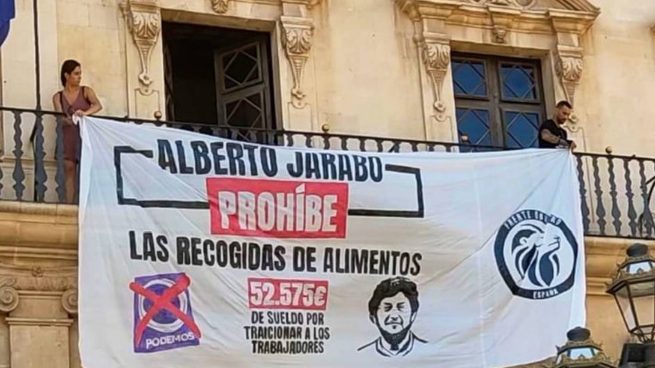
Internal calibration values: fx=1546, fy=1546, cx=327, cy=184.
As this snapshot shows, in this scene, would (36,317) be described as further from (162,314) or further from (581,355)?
(581,355)

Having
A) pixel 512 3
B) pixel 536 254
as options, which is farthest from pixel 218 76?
pixel 536 254

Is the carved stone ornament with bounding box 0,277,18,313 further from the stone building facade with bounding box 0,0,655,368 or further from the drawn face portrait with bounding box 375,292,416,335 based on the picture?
the drawn face portrait with bounding box 375,292,416,335

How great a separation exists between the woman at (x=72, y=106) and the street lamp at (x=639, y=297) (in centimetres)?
543

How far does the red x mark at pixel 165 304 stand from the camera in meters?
12.2

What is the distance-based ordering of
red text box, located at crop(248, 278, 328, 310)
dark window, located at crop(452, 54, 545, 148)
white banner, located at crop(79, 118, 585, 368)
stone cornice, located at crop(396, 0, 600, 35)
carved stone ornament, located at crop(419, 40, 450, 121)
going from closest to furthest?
white banner, located at crop(79, 118, 585, 368) → red text box, located at crop(248, 278, 328, 310) → carved stone ornament, located at crop(419, 40, 450, 121) → stone cornice, located at crop(396, 0, 600, 35) → dark window, located at crop(452, 54, 545, 148)

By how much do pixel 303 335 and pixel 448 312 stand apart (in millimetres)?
1326

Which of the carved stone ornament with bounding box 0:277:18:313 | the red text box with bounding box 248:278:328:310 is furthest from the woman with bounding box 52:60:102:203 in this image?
the red text box with bounding box 248:278:328:310

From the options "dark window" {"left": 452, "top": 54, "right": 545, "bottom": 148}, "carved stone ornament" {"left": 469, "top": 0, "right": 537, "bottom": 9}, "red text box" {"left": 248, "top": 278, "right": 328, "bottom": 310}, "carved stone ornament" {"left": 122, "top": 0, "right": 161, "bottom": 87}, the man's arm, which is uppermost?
"carved stone ornament" {"left": 469, "top": 0, "right": 537, "bottom": 9}

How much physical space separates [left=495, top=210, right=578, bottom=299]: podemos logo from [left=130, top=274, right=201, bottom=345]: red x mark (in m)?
2.94

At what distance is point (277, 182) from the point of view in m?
13.0

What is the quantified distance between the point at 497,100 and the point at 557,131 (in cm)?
98

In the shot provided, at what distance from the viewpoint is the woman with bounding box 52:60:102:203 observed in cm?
1288

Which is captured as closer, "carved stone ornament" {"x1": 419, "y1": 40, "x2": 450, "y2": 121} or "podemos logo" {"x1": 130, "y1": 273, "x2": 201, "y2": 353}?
"podemos logo" {"x1": 130, "y1": 273, "x2": 201, "y2": 353}

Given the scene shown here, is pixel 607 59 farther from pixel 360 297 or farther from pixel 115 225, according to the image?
pixel 115 225
